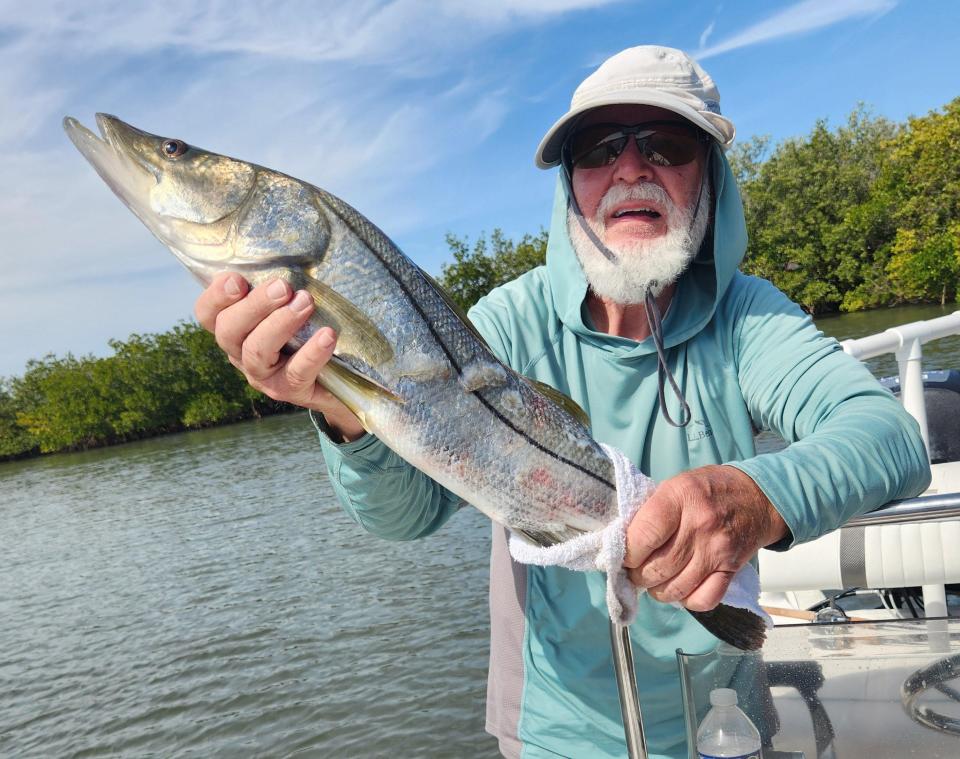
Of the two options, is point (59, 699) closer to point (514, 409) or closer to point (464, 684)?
point (464, 684)

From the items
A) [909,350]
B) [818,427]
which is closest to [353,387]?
[818,427]

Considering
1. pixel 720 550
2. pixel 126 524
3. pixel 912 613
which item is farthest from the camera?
pixel 126 524

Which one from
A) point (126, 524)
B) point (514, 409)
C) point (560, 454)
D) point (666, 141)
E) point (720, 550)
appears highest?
point (666, 141)

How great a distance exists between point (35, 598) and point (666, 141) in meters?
18.1

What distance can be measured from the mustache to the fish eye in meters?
1.59

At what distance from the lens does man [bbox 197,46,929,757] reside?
1686mm

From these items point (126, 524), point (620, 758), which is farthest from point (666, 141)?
point (126, 524)

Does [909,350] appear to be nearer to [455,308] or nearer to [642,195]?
[642,195]

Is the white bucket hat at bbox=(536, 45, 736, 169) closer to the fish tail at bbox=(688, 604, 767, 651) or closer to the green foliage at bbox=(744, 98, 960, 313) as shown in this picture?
the fish tail at bbox=(688, 604, 767, 651)

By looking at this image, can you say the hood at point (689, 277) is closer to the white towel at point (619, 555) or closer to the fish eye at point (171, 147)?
the white towel at point (619, 555)

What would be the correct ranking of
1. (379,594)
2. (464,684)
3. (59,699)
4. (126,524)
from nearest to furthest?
(464,684) < (59,699) < (379,594) < (126,524)

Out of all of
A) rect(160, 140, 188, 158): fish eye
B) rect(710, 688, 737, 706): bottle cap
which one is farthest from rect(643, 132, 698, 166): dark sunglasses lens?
rect(710, 688, 737, 706): bottle cap

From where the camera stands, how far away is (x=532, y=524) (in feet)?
6.24

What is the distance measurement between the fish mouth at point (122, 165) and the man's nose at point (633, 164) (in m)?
1.66
